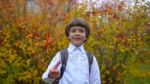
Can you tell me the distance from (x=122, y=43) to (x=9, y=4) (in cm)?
196

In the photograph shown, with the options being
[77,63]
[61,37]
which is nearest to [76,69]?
[77,63]

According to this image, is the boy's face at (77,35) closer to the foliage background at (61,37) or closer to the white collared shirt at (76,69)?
the white collared shirt at (76,69)

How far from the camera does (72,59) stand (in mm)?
2596

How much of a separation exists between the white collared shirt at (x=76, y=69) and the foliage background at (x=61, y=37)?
1.37m

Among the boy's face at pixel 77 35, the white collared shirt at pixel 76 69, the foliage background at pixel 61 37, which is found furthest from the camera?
the foliage background at pixel 61 37

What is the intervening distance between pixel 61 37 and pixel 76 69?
6.14 ft

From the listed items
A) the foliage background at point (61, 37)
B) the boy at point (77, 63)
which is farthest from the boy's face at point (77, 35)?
the foliage background at point (61, 37)

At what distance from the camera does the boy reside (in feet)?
8.28

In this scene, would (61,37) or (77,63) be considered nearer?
(77,63)

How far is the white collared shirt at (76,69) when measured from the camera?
2.52 m

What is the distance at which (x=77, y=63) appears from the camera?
8.45 feet

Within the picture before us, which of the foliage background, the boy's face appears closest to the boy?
the boy's face

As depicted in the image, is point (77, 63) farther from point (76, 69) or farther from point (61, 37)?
point (61, 37)

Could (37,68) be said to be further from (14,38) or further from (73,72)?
(73,72)
